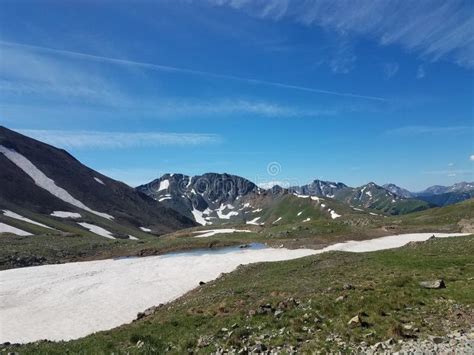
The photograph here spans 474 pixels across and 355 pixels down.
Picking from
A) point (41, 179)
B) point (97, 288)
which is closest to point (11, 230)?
point (97, 288)

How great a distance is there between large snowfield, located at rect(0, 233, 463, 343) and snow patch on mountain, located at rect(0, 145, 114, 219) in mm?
110846

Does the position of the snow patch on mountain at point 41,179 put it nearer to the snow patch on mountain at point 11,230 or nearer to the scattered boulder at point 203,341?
the snow patch on mountain at point 11,230

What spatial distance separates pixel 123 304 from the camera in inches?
1297

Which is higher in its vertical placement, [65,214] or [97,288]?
[65,214]

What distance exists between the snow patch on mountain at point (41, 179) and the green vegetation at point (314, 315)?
142 metres

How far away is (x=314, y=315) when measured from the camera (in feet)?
61.6

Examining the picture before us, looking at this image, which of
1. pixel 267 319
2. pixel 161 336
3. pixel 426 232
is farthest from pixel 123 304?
pixel 426 232

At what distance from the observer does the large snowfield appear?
28.5 m

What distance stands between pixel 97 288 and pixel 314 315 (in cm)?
2728

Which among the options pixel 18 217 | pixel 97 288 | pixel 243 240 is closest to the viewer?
pixel 97 288

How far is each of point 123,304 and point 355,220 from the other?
55110mm

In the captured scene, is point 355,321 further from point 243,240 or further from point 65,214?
point 65,214

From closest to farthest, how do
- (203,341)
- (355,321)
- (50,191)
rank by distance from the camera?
(355,321) → (203,341) → (50,191)

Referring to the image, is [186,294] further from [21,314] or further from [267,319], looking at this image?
[267,319]
